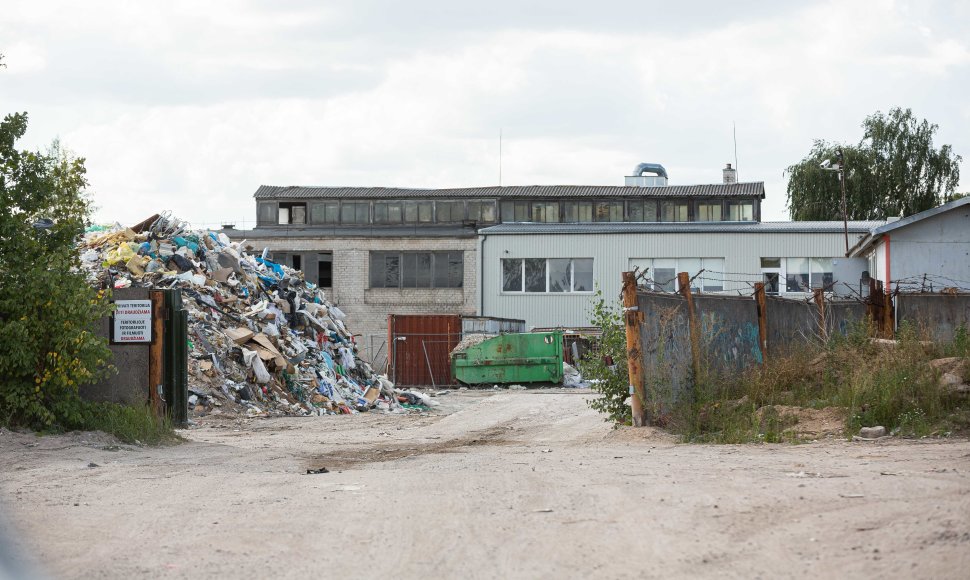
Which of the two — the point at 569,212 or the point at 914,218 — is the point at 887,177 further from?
the point at 914,218

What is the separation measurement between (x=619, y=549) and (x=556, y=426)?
12208 mm

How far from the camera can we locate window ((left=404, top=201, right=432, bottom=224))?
52.8 meters

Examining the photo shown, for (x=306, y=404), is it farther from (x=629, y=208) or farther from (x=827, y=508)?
(x=629, y=208)

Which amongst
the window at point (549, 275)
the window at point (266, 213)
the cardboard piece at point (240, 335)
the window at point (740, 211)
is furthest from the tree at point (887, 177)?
the cardboard piece at point (240, 335)

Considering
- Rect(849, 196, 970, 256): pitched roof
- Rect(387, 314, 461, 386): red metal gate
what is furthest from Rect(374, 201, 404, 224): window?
Rect(849, 196, 970, 256): pitched roof

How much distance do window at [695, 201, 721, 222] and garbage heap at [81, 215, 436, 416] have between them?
95.2ft

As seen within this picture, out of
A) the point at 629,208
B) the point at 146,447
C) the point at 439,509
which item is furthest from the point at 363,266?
the point at 439,509

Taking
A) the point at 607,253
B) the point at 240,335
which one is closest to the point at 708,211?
the point at 607,253

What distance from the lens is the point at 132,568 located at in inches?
240

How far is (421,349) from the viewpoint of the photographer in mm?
35875

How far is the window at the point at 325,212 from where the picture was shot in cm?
5322

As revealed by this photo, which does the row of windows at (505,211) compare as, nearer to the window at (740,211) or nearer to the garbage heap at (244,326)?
the window at (740,211)

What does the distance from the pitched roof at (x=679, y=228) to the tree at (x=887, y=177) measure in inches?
378

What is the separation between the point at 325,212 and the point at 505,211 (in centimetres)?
891
